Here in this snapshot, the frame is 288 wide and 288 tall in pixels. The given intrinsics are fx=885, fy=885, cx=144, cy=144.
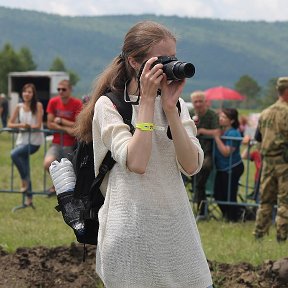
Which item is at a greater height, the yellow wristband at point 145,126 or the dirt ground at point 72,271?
the yellow wristband at point 145,126

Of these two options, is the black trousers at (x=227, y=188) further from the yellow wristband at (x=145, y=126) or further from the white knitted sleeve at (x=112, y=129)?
the yellow wristband at (x=145, y=126)

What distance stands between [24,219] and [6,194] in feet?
9.55

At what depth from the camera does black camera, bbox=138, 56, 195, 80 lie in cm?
350

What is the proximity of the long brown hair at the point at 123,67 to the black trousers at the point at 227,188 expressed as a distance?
7.73m

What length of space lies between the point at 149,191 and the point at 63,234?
559 centimetres

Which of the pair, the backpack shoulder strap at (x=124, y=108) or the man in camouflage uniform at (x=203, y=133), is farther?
the man in camouflage uniform at (x=203, y=133)

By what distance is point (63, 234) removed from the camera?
9.23 m

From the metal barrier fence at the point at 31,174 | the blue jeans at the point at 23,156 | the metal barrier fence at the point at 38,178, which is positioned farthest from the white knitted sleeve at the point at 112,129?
the blue jeans at the point at 23,156

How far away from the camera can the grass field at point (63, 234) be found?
7824 mm

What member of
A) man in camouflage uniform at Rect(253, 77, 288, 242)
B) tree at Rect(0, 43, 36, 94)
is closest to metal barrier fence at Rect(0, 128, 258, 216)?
man in camouflage uniform at Rect(253, 77, 288, 242)

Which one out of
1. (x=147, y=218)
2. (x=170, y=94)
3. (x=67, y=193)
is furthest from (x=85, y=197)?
(x=170, y=94)

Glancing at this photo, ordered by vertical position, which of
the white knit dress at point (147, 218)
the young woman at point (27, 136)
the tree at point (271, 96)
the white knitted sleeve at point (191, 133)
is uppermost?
the white knitted sleeve at point (191, 133)

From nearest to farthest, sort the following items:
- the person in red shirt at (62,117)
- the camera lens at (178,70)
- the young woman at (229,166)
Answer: the camera lens at (178,70) → the young woman at (229,166) → the person in red shirt at (62,117)

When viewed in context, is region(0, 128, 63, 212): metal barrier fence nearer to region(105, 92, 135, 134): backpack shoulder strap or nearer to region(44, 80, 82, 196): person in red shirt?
region(44, 80, 82, 196): person in red shirt
